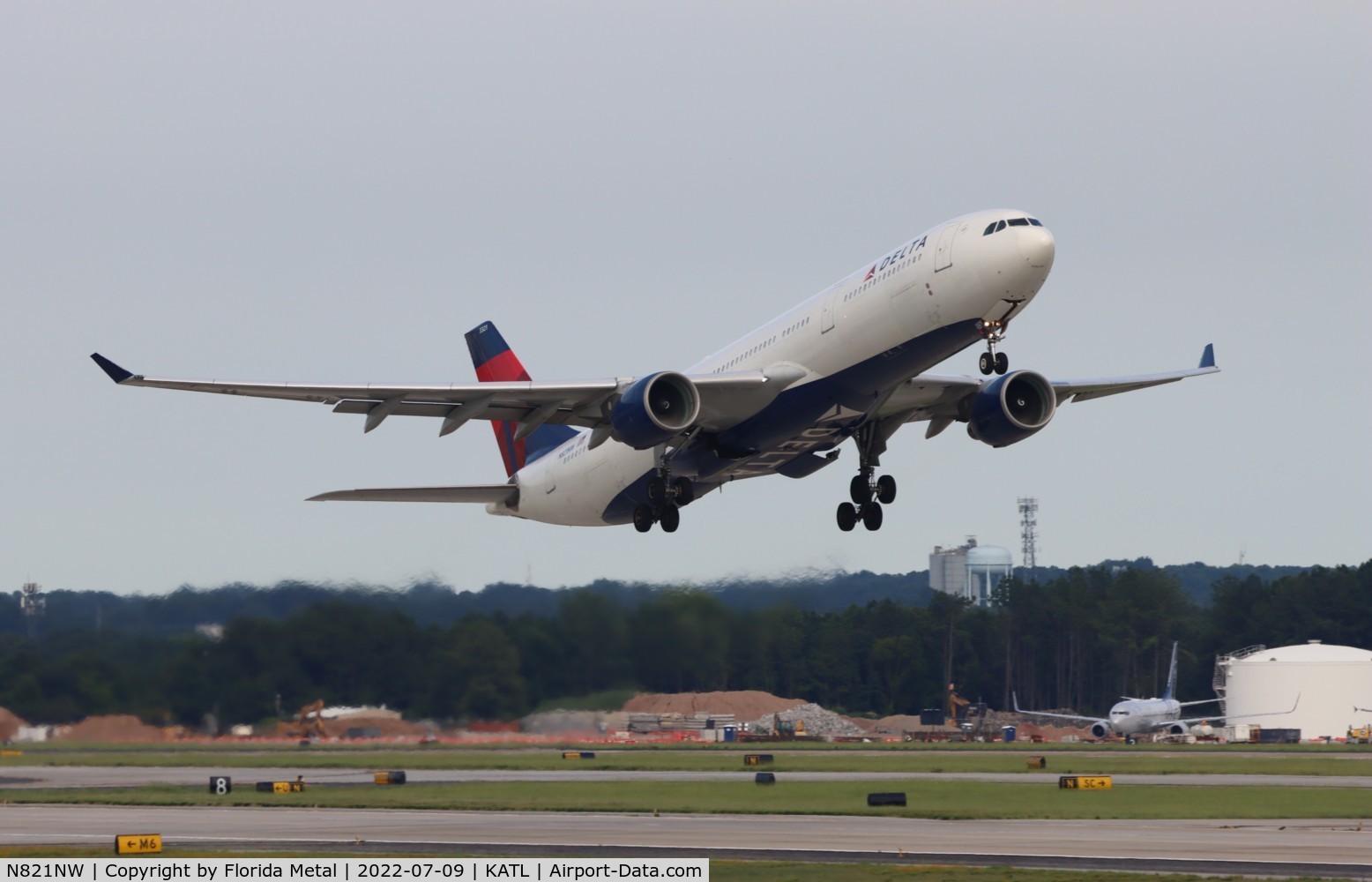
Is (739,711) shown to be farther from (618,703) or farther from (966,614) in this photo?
(966,614)

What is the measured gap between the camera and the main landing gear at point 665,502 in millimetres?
43969

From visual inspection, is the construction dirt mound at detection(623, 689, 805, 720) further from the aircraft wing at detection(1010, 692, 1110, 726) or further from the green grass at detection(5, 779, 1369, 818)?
the aircraft wing at detection(1010, 692, 1110, 726)

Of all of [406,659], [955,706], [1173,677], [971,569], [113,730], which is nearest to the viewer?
[406,659]

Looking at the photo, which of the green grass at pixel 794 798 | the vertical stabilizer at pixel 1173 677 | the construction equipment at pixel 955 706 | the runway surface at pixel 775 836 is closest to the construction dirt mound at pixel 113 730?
the green grass at pixel 794 798

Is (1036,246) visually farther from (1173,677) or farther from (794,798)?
(1173,677)

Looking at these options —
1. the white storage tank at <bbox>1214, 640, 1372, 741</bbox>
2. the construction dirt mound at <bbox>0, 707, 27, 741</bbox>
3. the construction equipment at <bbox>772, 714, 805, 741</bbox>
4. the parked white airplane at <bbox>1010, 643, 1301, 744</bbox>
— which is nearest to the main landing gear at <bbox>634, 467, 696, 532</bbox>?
the construction dirt mound at <bbox>0, 707, 27, 741</bbox>

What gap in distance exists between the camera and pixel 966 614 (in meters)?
97.4

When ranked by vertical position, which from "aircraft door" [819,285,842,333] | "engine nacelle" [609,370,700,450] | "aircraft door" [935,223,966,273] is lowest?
"engine nacelle" [609,370,700,450]

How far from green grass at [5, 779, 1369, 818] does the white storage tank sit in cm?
5125

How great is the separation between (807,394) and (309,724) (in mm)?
23550

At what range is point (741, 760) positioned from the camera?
214ft

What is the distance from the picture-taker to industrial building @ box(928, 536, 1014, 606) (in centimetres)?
16050

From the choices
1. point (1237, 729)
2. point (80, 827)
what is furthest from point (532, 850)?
point (1237, 729)

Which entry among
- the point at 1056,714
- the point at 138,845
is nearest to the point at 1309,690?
the point at 1056,714
